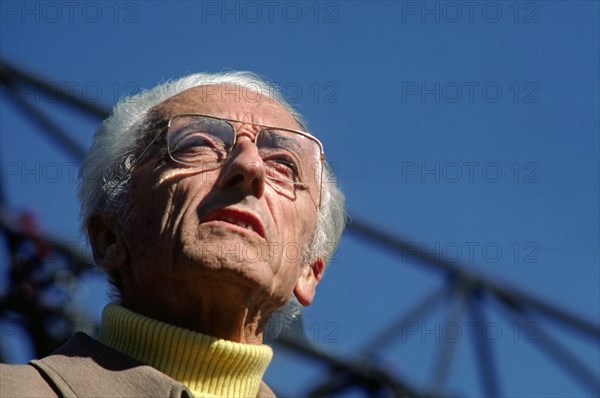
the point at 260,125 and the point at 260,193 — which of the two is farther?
the point at 260,125

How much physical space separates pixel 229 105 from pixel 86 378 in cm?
73

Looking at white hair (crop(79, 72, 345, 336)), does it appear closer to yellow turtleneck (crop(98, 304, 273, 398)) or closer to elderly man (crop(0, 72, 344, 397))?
elderly man (crop(0, 72, 344, 397))

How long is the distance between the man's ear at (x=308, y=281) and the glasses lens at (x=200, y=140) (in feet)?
1.11

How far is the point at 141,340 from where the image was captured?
2557 mm

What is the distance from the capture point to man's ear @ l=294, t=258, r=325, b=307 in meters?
2.89

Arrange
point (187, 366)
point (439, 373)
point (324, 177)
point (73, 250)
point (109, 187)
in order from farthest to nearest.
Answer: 1. point (439, 373)
2. point (73, 250)
3. point (324, 177)
4. point (109, 187)
5. point (187, 366)

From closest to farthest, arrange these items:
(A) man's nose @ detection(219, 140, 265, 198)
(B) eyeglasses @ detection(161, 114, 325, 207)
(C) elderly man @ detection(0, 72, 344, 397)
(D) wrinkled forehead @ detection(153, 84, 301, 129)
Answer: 1. (C) elderly man @ detection(0, 72, 344, 397)
2. (A) man's nose @ detection(219, 140, 265, 198)
3. (B) eyeglasses @ detection(161, 114, 325, 207)
4. (D) wrinkled forehead @ detection(153, 84, 301, 129)

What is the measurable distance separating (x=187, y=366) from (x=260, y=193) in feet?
1.25

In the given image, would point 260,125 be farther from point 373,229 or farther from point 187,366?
point 373,229

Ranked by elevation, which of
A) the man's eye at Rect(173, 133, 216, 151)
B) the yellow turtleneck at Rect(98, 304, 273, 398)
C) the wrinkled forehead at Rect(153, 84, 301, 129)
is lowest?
the yellow turtleneck at Rect(98, 304, 273, 398)

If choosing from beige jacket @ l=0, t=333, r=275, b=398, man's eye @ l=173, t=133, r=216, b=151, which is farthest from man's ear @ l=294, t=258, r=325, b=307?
beige jacket @ l=0, t=333, r=275, b=398

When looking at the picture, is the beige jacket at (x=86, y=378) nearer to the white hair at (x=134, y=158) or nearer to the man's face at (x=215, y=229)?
the man's face at (x=215, y=229)

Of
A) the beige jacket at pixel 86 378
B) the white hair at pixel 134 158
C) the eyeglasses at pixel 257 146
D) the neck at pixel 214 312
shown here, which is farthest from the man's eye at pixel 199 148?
the beige jacket at pixel 86 378

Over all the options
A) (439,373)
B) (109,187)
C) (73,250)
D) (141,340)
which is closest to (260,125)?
(109,187)
